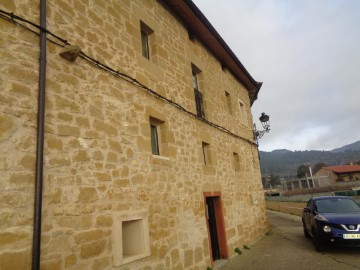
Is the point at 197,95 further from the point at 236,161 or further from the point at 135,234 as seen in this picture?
the point at 135,234

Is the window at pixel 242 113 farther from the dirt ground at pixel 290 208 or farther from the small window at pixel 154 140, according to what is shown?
the dirt ground at pixel 290 208

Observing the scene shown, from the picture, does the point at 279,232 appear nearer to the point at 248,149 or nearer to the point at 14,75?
the point at 248,149

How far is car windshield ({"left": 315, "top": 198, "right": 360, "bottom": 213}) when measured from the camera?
805cm

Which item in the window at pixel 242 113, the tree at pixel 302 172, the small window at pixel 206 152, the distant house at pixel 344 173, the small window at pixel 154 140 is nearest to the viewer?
the small window at pixel 154 140

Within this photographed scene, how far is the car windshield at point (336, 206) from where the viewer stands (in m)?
8.05

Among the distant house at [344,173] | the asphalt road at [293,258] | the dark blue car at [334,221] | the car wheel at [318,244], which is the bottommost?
the asphalt road at [293,258]

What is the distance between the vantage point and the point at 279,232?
1177 cm

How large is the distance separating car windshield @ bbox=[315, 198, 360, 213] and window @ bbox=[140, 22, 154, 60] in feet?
20.3

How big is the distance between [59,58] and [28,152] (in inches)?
54.9

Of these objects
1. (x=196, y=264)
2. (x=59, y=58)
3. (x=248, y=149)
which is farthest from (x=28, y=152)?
(x=248, y=149)

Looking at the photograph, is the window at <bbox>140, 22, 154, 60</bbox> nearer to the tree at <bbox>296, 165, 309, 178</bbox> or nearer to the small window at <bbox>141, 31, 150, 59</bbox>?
the small window at <bbox>141, 31, 150, 59</bbox>

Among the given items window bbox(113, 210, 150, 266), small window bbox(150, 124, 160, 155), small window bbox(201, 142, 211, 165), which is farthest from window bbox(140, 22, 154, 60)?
window bbox(113, 210, 150, 266)

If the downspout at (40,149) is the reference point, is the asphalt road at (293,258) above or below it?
below

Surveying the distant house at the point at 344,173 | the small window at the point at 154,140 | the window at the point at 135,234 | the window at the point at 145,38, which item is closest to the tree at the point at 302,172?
the distant house at the point at 344,173
